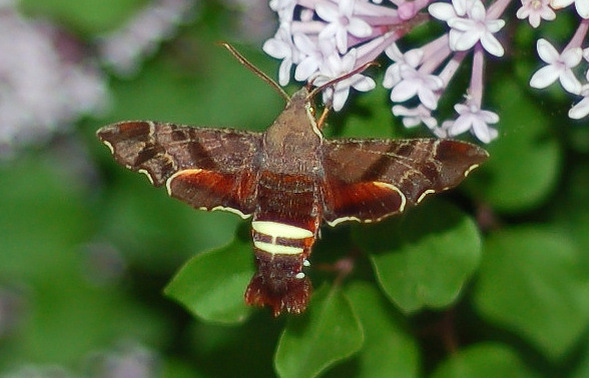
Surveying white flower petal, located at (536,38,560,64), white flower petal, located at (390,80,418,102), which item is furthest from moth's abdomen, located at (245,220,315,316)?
white flower petal, located at (536,38,560,64)

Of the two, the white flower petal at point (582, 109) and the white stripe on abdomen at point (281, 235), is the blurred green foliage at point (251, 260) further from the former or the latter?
the white flower petal at point (582, 109)

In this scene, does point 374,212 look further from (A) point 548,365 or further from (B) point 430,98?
Answer: (A) point 548,365

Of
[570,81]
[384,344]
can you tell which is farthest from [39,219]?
[570,81]

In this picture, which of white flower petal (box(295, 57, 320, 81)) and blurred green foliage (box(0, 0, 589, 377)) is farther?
blurred green foliage (box(0, 0, 589, 377))

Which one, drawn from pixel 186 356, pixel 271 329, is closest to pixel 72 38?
pixel 186 356

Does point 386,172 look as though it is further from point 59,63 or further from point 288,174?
point 59,63

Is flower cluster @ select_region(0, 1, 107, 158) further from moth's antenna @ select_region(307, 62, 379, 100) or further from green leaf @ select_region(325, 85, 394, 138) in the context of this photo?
moth's antenna @ select_region(307, 62, 379, 100)

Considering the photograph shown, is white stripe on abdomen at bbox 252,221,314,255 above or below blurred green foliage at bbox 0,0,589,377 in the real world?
above
